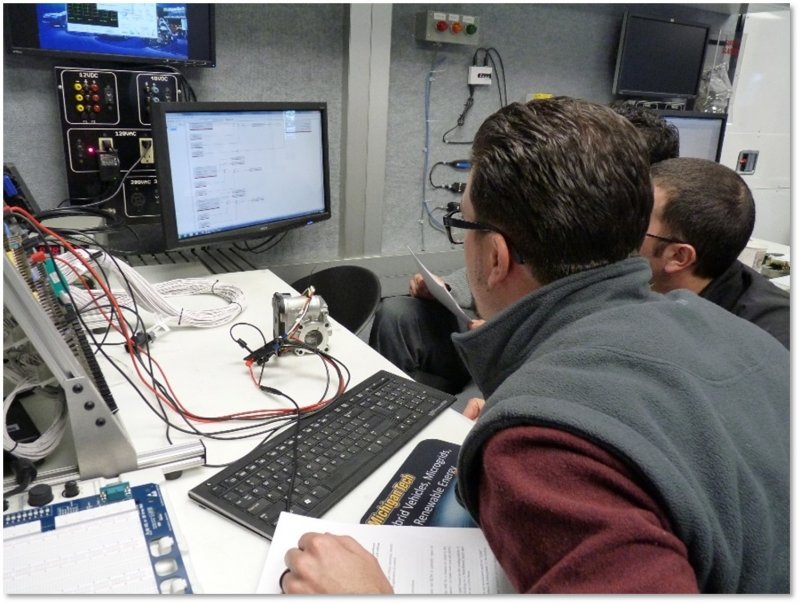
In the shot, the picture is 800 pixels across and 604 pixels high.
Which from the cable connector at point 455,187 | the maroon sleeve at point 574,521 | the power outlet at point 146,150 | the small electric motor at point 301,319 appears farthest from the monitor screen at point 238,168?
the maroon sleeve at point 574,521

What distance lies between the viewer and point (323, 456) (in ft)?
2.45

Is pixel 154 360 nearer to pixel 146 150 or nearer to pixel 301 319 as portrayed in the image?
pixel 301 319

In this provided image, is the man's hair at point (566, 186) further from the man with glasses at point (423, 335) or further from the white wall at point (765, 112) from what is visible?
the white wall at point (765, 112)

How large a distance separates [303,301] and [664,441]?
2.30 ft

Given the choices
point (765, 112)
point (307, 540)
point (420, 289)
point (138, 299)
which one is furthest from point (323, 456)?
point (765, 112)

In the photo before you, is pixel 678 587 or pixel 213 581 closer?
pixel 678 587

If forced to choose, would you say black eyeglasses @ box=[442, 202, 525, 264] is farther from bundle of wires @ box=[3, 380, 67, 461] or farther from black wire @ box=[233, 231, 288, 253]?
black wire @ box=[233, 231, 288, 253]

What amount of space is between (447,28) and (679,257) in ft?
3.46

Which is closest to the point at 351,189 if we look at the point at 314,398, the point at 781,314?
the point at 314,398

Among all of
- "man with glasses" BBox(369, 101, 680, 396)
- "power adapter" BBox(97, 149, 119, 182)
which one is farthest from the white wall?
"power adapter" BBox(97, 149, 119, 182)

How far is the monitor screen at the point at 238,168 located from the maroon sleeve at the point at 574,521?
105 cm

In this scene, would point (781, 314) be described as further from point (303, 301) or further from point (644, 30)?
point (644, 30)

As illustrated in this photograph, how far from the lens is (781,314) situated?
3.67 ft

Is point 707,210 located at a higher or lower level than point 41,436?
higher
